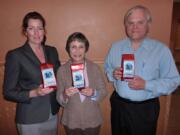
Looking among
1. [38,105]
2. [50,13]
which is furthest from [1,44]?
[38,105]

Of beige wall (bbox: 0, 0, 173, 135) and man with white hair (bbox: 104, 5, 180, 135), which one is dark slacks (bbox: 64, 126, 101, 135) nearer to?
man with white hair (bbox: 104, 5, 180, 135)

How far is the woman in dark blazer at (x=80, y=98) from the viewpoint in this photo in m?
1.68

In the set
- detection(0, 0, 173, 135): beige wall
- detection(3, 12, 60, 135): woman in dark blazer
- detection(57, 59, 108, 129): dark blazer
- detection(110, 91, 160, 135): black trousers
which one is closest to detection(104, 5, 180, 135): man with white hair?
detection(110, 91, 160, 135): black trousers

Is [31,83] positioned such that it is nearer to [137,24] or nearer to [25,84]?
[25,84]

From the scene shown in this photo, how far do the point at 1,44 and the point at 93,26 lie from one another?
1.03m

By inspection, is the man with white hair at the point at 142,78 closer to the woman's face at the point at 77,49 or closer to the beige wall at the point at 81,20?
the woman's face at the point at 77,49

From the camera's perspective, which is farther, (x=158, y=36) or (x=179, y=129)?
(x=179, y=129)

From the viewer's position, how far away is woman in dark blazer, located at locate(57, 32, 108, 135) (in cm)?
168

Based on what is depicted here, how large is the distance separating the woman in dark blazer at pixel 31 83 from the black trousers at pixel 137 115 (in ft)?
1.96

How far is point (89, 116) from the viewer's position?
169 cm

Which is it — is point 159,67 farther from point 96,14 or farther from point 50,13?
point 50,13

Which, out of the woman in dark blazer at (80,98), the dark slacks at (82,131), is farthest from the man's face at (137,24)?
the dark slacks at (82,131)

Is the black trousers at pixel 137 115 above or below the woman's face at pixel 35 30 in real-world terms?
below

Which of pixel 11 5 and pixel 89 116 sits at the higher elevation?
pixel 11 5
